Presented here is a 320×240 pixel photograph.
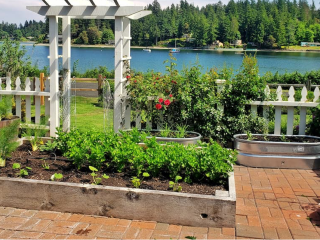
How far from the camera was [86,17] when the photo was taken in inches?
254

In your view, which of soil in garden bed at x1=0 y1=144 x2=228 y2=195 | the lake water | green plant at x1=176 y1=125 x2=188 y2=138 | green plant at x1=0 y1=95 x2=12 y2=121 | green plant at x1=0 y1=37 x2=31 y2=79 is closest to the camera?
soil in garden bed at x1=0 y1=144 x2=228 y2=195

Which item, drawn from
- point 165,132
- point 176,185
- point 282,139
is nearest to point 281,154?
point 282,139

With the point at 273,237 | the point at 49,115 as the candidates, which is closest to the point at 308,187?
the point at 273,237

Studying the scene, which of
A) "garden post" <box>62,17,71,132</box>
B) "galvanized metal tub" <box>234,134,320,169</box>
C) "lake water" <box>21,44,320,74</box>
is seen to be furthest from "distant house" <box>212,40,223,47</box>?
"galvanized metal tub" <box>234,134,320,169</box>

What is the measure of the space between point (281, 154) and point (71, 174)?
10.3 feet

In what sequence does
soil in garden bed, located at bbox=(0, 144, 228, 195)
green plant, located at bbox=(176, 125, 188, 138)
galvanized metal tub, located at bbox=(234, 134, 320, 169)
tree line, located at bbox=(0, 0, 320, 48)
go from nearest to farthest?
soil in garden bed, located at bbox=(0, 144, 228, 195) → galvanized metal tub, located at bbox=(234, 134, 320, 169) → green plant, located at bbox=(176, 125, 188, 138) → tree line, located at bbox=(0, 0, 320, 48)

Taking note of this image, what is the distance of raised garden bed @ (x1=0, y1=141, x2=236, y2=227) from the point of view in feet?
11.9

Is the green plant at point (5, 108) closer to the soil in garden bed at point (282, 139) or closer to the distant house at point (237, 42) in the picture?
the soil in garden bed at point (282, 139)

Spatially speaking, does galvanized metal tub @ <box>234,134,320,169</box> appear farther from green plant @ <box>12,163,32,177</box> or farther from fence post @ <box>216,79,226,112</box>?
green plant @ <box>12,163,32,177</box>

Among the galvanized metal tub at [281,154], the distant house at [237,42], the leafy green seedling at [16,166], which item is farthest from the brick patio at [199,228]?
the distant house at [237,42]

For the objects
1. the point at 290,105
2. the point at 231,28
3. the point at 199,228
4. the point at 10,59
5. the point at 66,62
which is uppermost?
the point at 231,28

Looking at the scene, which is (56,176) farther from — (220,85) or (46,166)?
(220,85)

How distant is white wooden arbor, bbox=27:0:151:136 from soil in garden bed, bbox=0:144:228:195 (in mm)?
1714

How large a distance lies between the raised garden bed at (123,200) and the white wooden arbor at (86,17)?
2.44 metres
